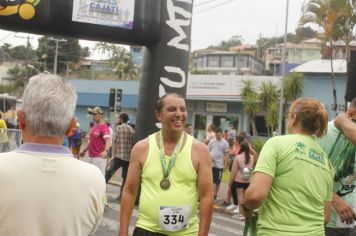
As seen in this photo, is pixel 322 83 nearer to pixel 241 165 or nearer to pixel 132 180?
pixel 241 165

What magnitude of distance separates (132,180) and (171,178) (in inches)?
12.4

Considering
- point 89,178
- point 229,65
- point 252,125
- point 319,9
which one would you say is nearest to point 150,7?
point 89,178

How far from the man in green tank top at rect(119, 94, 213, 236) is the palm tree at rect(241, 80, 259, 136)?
23.0 metres

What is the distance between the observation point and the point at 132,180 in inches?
145

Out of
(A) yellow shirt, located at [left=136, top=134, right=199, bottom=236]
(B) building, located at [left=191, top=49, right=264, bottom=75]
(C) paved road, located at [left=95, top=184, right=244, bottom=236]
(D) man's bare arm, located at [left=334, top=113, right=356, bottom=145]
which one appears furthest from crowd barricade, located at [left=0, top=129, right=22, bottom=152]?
(B) building, located at [left=191, top=49, right=264, bottom=75]

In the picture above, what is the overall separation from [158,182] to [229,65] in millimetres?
54655

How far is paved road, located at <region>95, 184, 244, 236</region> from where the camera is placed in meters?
8.15

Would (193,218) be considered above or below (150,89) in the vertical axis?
below

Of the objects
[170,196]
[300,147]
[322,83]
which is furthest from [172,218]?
[322,83]

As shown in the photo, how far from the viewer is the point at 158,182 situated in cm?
354

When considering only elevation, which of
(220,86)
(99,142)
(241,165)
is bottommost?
(241,165)

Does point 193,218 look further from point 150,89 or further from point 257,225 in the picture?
point 150,89

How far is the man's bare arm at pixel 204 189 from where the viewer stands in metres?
3.58

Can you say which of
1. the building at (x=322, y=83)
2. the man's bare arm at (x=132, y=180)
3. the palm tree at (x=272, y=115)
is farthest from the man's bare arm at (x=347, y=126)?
the building at (x=322, y=83)
